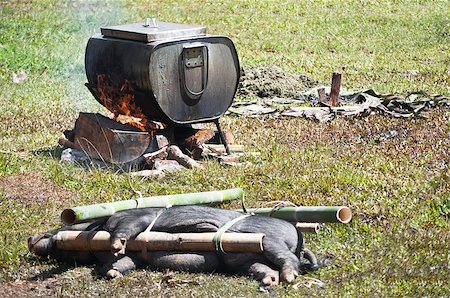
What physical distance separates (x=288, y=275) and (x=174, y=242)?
0.86 metres

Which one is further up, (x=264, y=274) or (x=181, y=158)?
(x=264, y=274)

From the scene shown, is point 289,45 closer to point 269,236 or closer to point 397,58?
point 397,58

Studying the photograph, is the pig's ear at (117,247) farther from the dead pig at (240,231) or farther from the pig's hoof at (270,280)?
the pig's hoof at (270,280)

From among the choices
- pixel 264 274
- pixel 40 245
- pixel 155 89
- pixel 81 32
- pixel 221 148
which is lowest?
pixel 81 32

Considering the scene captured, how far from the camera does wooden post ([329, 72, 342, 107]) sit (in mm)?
12750

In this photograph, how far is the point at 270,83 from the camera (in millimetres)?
13906

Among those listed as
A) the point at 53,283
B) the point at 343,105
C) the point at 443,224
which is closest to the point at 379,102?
the point at 343,105

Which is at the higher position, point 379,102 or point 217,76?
point 217,76

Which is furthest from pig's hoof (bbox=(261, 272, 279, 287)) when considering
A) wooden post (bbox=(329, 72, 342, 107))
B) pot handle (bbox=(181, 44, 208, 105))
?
wooden post (bbox=(329, 72, 342, 107))

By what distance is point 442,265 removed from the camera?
21.9 ft

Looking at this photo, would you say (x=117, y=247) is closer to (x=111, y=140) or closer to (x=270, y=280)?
(x=270, y=280)

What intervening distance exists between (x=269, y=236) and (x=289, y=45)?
1209 centimetres

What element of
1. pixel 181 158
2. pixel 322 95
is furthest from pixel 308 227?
pixel 322 95

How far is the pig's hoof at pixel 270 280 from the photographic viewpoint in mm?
6111
